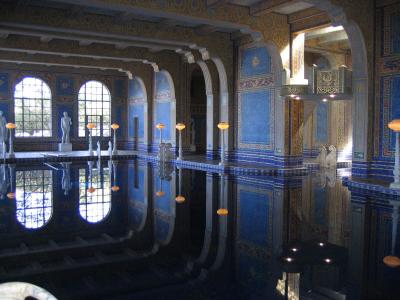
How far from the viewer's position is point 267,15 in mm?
12938

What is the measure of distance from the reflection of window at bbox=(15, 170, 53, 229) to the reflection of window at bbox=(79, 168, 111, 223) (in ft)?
1.94

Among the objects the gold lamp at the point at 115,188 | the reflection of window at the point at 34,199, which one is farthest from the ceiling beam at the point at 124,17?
the gold lamp at the point at 115,188

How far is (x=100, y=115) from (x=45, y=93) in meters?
3.21

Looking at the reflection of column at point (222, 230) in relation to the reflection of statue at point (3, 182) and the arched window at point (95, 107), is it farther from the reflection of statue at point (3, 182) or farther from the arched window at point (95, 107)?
the arched window at point (95, 107)

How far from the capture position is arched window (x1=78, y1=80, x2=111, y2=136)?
24359mm

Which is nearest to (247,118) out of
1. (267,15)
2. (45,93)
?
(267,15)

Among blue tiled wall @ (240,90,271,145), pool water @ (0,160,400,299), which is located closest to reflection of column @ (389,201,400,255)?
pool water @ (0,160,400,299)

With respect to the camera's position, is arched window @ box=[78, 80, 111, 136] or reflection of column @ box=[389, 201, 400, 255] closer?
reflection of column @ box=[389, 201, 400, 255]

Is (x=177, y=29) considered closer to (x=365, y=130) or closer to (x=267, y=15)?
(x=267, y=15)

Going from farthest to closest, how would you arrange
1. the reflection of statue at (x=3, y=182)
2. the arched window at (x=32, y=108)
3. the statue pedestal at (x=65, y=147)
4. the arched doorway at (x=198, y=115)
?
1. the arched doorway at (x=198, y=115)
2. the arched window at (x=32, y=108)
3. the statue pedestal at (x=65, y=147)
4. the reflection of statue at (x=3, y=182)

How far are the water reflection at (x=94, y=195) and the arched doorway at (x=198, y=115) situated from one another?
10.1 metres

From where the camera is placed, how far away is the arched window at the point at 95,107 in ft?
79.9

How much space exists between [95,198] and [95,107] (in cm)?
1693

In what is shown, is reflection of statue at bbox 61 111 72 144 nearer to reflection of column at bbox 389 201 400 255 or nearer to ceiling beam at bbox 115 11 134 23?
ceiling beam at bbox 115 11 134 23
